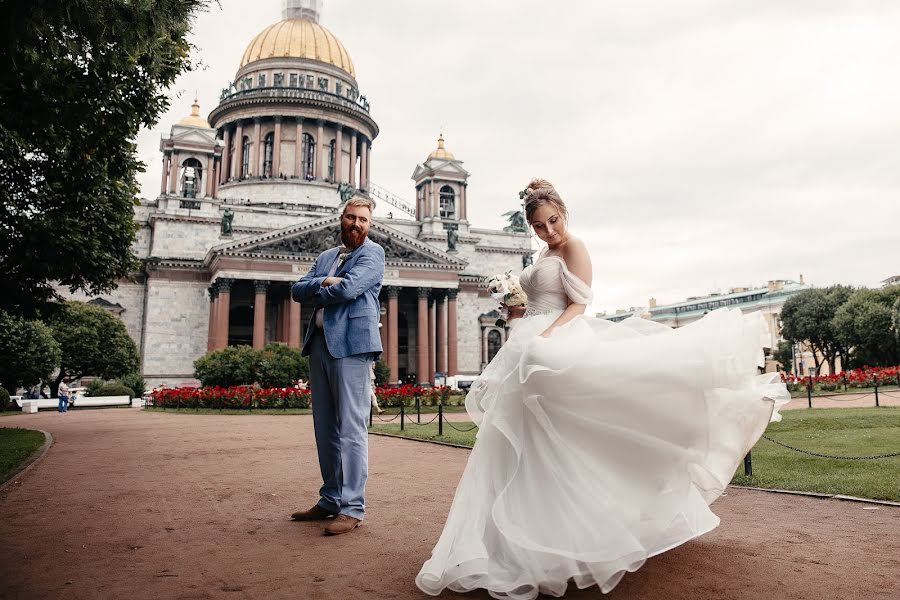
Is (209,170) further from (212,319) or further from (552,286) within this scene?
(552,286)

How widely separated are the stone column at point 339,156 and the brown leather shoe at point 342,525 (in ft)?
165

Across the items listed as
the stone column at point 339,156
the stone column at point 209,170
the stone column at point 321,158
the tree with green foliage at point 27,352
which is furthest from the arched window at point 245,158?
the tree with green foliage at point 27,352

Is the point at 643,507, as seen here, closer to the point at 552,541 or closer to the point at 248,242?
the point at 552,541

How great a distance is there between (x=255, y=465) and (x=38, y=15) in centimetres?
638

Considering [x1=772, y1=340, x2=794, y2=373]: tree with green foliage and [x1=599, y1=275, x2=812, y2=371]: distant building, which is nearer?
[x1=772, y1=340, x2=794, y2=373]: tree with green foliage

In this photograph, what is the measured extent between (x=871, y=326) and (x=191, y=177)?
50.2 m

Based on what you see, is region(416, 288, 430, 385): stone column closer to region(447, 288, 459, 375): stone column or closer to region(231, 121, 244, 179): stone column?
region(447, 288, 459, 375): stone column

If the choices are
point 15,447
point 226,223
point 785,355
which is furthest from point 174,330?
point 785,355

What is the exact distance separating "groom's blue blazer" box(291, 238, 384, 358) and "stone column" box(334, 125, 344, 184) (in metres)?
49.2

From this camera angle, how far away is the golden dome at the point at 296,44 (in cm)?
5503

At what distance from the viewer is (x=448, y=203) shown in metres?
53.5

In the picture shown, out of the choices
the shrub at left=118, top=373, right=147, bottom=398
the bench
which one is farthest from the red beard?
the shrub at left=118, top=373, right=147, bottom=398

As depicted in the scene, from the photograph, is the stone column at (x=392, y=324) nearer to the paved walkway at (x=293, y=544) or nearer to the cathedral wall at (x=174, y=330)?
the cathedral wall at (x=174, y=330)

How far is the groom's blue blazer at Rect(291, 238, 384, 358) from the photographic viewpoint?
18.2 feet
